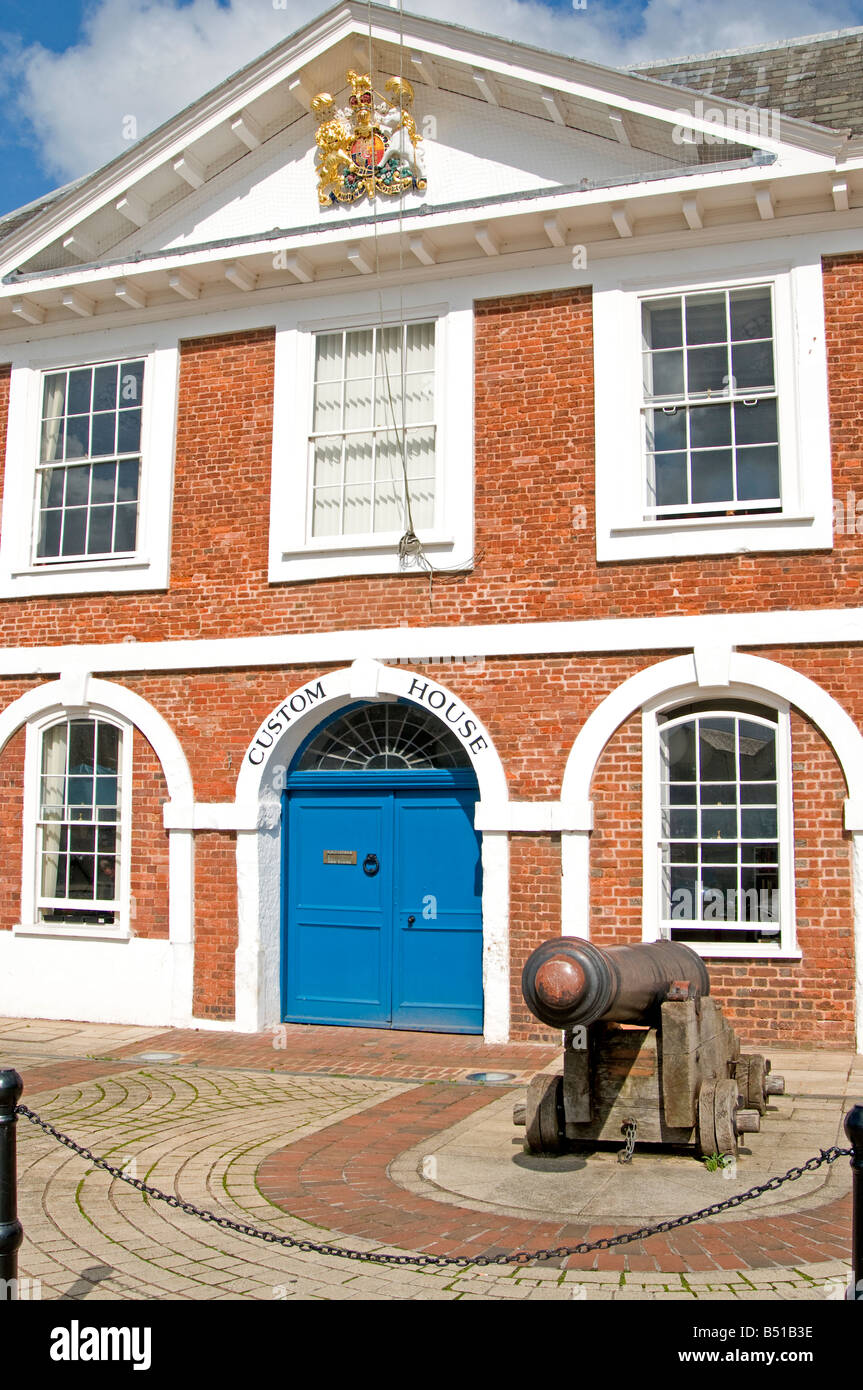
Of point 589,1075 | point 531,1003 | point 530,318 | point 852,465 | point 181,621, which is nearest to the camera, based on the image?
point 531,1003

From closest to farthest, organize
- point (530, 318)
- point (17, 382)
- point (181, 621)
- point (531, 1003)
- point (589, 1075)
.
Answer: point (531, 1003)
point (589, 1075)
point (530, 318)
point (181, 621)
point (17, 382)

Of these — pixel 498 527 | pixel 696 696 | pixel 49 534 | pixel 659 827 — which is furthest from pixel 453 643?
pixel 49 534

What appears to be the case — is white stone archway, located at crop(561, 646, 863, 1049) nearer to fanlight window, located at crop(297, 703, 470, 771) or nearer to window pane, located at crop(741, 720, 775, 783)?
window pane, located at crop(741, 720, 775, 783)

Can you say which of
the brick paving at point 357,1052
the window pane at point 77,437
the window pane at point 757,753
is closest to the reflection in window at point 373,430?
the window pane at point 77,437

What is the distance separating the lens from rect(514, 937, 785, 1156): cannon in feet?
22.0

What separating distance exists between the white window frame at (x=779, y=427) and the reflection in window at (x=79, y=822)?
17.7 feet

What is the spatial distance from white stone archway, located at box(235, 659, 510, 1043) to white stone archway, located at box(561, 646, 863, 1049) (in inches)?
26.4

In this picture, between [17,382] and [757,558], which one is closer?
[757,558]

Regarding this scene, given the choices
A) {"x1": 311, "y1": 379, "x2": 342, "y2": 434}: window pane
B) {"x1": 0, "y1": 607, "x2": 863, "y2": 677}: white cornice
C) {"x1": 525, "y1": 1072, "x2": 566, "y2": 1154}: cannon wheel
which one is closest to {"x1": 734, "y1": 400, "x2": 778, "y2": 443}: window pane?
{"x1": 0, "y1": 607, "x2": 863, "y2": 677}: white cornice

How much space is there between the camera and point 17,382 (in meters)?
13.3

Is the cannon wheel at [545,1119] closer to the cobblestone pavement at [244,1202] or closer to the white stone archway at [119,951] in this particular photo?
the cobblestone pavement at [244,1202]

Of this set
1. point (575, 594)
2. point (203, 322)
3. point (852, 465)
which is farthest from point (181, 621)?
point (852, 465)

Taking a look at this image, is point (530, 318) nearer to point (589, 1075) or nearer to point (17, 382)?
point (17, 382)

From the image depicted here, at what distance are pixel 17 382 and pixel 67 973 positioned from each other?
6143 mm
